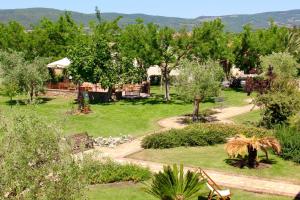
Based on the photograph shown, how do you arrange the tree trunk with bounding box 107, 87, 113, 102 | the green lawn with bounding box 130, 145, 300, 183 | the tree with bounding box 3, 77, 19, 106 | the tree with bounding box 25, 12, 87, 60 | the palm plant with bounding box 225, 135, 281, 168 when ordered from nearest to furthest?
the green lawn with bounding box 130, 145, 300, 183 → the palm plant with bounding box 225, 135, 281, 168 → the tree with bounding box 3, 77, 19, 106 → the tree trunk with bounding box 107, 87, 113, 102 → the tree with bounding box 25, 12, 87, 60

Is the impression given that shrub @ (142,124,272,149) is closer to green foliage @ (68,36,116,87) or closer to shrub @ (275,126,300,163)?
shrub @ (275,126,300,163)

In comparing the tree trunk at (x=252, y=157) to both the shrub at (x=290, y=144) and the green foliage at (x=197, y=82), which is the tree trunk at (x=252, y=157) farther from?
the green foliage at (x=197, y=82)

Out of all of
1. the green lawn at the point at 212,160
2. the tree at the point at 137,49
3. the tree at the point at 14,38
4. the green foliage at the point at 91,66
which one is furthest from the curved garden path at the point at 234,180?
the tree at the point at 14,38

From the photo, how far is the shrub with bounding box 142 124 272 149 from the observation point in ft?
89.6

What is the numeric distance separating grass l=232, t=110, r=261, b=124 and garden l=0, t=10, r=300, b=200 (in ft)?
0.26

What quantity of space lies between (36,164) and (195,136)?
17282 mm

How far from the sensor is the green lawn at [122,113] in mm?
32688

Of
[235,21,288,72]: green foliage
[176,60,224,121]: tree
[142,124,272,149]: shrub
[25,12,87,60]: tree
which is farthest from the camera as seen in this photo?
[25,12,87,60]: tree

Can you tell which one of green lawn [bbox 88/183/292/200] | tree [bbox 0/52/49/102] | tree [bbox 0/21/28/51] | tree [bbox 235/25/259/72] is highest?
tree [bbox 0/21/28/51]

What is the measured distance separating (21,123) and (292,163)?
53.2 ft

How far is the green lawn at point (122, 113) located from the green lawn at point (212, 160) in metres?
5.51

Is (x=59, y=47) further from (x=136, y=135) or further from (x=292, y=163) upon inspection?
(x=292, y=163)

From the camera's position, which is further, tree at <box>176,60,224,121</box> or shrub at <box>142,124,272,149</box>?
tree at <box>176,60,224,121</box>

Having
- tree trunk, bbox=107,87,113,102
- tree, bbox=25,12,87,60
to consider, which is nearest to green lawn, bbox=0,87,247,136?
tree trunk, bbox=107,87,113,102
